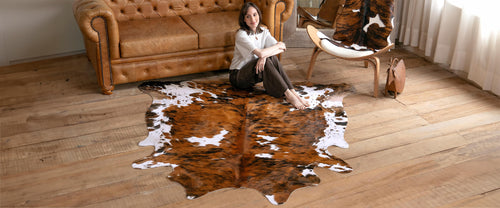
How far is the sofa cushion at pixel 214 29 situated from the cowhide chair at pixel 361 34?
62 cm

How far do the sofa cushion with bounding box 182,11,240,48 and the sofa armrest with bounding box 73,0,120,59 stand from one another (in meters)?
0.65

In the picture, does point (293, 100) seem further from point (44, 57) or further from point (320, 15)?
point (44, 57)

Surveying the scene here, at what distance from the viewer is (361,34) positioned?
406cm

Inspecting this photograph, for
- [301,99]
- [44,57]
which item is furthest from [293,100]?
[44,57]

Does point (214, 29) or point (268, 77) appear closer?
point (268, 77)

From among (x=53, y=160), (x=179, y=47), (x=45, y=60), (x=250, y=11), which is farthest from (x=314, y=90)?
(x=45, y=60)

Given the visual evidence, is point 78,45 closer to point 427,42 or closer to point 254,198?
point 254,198

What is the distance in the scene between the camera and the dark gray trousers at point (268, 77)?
12.1 feet

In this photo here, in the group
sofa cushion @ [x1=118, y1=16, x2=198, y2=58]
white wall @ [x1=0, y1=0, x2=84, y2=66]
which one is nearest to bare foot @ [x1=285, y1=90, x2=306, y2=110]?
sofa cushion @ [x1=118, y1=16, x2=198, y2=58]

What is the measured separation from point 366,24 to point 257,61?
3.25ft

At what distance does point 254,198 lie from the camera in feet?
8.55

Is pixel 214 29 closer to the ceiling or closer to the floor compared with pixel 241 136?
closer to the ceiling

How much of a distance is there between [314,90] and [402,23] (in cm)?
141

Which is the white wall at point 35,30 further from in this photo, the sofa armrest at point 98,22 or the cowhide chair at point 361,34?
the cowhide chair at point 361,34
